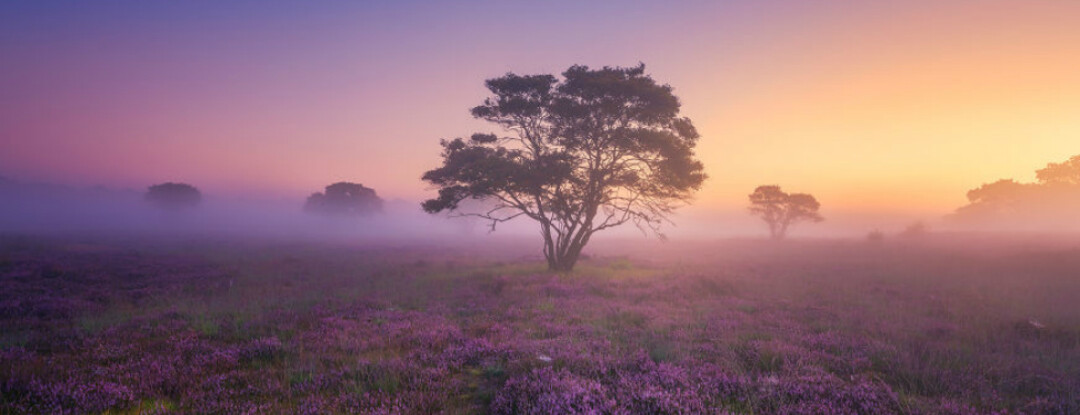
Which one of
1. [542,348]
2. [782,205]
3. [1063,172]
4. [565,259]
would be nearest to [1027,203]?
[1063,172]

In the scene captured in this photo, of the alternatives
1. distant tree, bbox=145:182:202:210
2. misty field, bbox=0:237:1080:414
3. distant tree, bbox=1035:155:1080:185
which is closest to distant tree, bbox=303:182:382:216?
distant tree, bbox=145:182:202:210

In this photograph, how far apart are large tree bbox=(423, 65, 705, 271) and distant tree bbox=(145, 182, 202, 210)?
420 ft

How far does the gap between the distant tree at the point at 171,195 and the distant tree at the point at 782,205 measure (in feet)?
463

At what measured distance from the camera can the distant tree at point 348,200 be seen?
315 ft

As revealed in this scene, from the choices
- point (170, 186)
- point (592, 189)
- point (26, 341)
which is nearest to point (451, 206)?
point (592, 189)

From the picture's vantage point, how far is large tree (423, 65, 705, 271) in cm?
1866

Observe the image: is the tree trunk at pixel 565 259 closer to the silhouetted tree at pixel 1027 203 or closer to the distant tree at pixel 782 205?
the distant tree at pixel 782 205

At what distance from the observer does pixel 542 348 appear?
22.6 ft

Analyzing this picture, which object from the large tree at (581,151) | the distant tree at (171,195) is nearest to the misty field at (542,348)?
the large tree at (581,151)

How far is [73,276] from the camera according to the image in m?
17.5

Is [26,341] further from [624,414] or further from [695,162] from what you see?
[695,162]

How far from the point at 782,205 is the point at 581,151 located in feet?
197

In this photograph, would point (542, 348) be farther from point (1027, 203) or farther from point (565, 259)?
point (1027, 203)

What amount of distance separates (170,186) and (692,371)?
14537 cm
